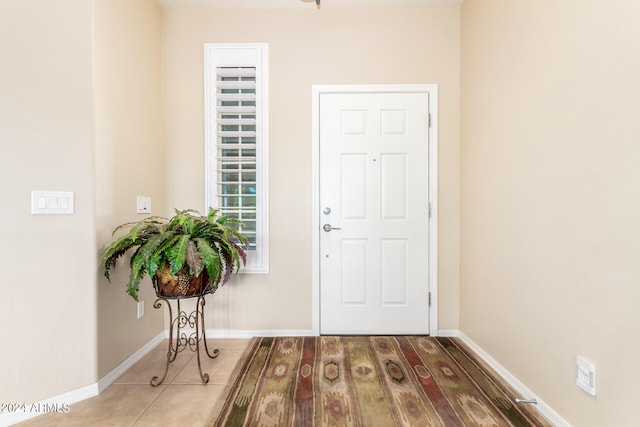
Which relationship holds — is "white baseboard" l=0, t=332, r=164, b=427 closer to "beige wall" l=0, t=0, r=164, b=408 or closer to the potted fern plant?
"beige wall" l=0, t=0, r=164, b=408

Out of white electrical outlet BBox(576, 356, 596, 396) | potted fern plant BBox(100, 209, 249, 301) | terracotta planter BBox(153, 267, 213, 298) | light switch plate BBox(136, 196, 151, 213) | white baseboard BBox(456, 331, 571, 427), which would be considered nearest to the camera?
white electrical outlet BBox(576, 356, 596, 396)

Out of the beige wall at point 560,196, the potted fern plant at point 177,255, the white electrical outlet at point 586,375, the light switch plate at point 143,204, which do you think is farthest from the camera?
the light switch plate at point 143,204

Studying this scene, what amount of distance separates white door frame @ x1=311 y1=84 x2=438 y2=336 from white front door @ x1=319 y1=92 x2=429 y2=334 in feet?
0.11

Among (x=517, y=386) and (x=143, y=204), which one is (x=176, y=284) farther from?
(x=517, y=386)

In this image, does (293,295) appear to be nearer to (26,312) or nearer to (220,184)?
(220,184)

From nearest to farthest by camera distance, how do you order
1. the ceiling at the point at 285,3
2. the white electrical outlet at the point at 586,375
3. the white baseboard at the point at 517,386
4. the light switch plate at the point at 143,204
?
the white electrical outlet at the point at 586,375 → the white baseboard at the point at 517,386 → the light switch plate at the point at 143,204 → the ceiling at the point at 285,3

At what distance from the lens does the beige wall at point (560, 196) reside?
1195 millimetres

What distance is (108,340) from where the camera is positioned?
1.89 m

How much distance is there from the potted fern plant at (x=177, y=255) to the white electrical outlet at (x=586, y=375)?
1.87 m

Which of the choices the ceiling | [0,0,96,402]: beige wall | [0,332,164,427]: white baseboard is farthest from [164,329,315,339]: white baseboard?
the ceiling

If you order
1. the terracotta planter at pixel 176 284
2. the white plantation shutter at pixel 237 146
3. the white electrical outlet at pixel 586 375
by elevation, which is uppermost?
the white plantation shutter at pixel 237 146

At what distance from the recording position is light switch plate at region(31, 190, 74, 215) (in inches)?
63.6

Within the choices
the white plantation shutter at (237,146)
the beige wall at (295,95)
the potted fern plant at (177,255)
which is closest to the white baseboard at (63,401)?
the potted fern plant at (177,255)

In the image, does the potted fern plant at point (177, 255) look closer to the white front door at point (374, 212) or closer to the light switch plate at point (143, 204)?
the light switch plate at point (143, 204)
